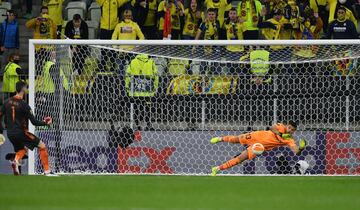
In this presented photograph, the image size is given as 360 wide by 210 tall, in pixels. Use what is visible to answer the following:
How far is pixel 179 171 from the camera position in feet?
67.5

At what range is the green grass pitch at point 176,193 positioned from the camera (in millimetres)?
12609

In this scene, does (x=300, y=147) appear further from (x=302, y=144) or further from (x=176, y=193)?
(x=176, y=193)

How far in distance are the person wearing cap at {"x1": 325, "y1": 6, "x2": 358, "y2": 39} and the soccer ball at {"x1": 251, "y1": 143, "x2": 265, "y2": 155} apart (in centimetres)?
439

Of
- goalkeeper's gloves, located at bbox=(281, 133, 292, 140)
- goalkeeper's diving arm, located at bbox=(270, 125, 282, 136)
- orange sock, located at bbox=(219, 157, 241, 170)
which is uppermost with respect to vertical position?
goalkeeper's diving arm, located at bbox=(270, 125, 282, 136)

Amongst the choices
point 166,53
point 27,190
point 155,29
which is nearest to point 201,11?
point 155,29

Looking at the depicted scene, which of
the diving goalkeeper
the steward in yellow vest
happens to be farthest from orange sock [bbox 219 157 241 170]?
the steward in yellow vest

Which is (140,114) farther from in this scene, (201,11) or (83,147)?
(201,11)

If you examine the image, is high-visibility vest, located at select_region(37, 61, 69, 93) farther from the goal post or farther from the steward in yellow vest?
the steward in yellow vest

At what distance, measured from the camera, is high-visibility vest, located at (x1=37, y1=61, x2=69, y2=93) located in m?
19.9

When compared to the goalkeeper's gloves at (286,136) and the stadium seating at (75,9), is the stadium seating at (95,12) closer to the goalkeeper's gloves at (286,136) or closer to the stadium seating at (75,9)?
the stadium seating at (75,9)

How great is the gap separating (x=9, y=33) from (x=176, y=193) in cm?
1146

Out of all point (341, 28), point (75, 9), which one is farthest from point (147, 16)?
point (341, 28)

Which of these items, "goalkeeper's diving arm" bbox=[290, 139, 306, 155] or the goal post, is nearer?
"goalkeeper's diving arm" bbox=[290, 139, 306, 155]

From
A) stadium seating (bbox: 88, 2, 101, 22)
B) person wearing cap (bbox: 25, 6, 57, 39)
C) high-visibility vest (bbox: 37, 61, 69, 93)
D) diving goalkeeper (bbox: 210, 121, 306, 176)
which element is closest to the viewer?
diving goalkeeper (bbox: 210, 121, 306, 176)
